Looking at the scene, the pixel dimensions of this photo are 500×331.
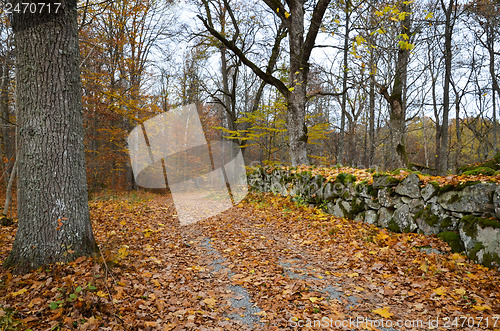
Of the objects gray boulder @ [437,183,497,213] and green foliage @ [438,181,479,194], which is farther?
green foliage @ [438,181,479,194]

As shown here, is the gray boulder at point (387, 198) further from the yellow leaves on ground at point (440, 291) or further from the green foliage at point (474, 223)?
the yellow leaves on ground at point (440, 291)

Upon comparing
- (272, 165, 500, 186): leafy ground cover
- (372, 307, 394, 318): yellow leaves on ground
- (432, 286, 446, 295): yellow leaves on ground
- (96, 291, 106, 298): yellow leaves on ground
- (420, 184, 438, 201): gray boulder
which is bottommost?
(372, 307, 394, 318): yellow leaves on ground

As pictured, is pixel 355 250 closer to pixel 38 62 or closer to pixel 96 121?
pixel 38 62

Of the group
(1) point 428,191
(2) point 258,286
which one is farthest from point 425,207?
(2) point 258,286

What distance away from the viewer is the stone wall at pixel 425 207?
11.8 ft

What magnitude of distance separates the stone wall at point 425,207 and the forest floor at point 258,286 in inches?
9.4

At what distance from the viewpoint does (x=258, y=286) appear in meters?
3.39

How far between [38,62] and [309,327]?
4454 millimetres

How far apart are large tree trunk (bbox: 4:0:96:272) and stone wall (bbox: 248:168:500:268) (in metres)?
5.29

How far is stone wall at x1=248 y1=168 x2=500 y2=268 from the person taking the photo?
3.59 m

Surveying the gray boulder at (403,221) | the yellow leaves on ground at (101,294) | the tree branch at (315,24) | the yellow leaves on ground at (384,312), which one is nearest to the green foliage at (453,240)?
the gray boulder at (403,221)

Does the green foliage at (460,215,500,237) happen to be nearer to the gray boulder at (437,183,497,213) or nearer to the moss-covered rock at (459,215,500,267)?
the moss-covered rock at (459,215,500,267)

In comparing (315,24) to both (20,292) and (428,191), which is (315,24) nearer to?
(428,191)

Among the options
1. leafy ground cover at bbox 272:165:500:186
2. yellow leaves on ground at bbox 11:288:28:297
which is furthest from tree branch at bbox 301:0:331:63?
yellow leaves on ground at bbox 11:288:28:297
